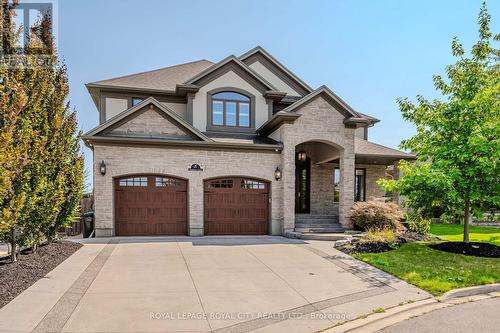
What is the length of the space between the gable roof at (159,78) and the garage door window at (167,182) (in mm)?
5580

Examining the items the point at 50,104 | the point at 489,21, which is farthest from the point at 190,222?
the point at 489,21

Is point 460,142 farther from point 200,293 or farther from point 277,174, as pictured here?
point 200,293

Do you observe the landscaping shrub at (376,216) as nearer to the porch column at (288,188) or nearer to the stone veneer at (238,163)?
the stone veneer at (238,163)

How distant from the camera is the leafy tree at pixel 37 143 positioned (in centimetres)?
696

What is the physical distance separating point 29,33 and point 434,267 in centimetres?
1261

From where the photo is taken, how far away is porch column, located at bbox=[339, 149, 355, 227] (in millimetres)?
15578

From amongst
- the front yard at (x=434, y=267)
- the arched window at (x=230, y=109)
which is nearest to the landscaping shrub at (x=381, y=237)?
the front yard at (x=434, y=267)

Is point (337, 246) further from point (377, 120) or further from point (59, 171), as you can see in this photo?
point (377, 120)

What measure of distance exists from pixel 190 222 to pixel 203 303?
27.4 feet

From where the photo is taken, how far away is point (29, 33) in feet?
29.1

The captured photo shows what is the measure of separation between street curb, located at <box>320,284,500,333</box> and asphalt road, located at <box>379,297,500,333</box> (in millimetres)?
135

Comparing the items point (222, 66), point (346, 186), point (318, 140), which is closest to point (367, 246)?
point (346, 186)

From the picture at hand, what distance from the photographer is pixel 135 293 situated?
257 inches

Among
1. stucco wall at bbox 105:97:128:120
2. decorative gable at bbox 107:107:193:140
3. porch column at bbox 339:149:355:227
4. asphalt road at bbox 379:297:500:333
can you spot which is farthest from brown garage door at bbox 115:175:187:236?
asphalt road at bbox 379:297:500:333
